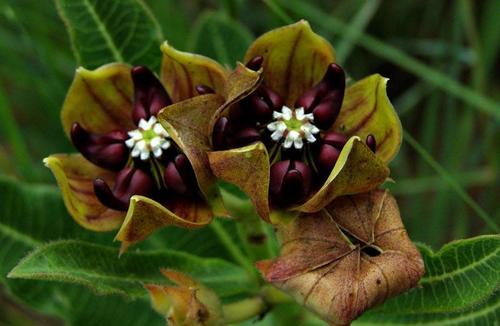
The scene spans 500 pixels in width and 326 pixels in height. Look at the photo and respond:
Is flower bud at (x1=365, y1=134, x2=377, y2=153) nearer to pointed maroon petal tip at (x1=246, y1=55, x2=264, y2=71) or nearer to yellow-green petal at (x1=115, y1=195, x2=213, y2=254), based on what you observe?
pointed maroon petal tip at (x1=246, y1=55, x2=264, y2=71)

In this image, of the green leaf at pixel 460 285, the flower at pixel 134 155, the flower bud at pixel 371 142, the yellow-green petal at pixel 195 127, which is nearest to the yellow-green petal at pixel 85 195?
the flower at pixel 134 155

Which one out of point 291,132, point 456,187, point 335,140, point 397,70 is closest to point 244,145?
point 291,132

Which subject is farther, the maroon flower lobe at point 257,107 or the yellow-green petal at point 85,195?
the yellow-green petal at point 85,195

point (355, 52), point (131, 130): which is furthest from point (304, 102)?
point (355, 52)

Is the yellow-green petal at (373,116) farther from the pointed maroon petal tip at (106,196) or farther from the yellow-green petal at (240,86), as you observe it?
the pointed maroon petal tip at (106,196)

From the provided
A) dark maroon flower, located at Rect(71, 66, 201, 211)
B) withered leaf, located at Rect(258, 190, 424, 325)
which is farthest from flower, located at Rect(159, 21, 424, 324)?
dark maroon flower, located at Rect(71, 66, 201, 211)

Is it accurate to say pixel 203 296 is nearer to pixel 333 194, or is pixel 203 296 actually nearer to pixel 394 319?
pixel 333 194
